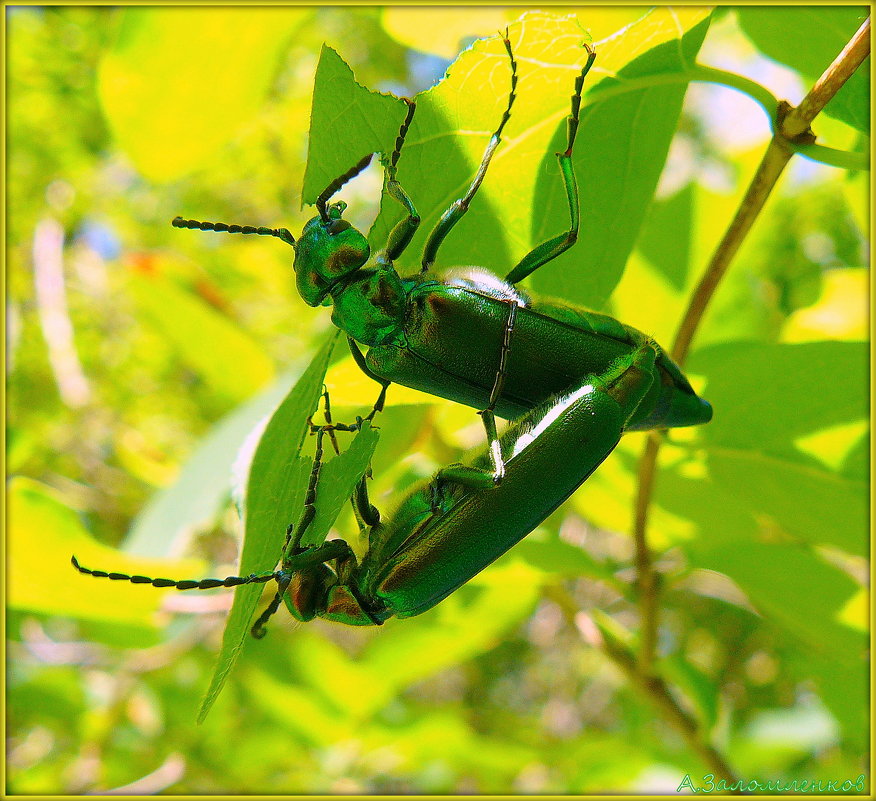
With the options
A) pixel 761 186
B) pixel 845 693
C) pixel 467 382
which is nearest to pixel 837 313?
pixel 845 693

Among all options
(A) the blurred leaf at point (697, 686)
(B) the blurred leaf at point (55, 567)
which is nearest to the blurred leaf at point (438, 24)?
(B) the blurred leaf at point (55, 567)

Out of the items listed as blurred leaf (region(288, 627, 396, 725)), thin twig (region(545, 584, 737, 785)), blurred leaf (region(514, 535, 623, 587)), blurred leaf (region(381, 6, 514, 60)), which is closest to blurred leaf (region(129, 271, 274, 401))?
blurred leaf (region(288, 627, 396, 725))

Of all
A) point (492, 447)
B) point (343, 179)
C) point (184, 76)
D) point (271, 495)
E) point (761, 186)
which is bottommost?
point (271, 495)

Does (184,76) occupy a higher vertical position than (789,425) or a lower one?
higher

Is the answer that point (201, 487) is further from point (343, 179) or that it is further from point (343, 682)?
point (343, 682)

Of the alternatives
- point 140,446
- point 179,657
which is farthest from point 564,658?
point 140,446

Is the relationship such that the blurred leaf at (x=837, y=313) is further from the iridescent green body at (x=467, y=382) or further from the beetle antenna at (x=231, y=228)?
the beetle antenna at (x=231, y=228)
